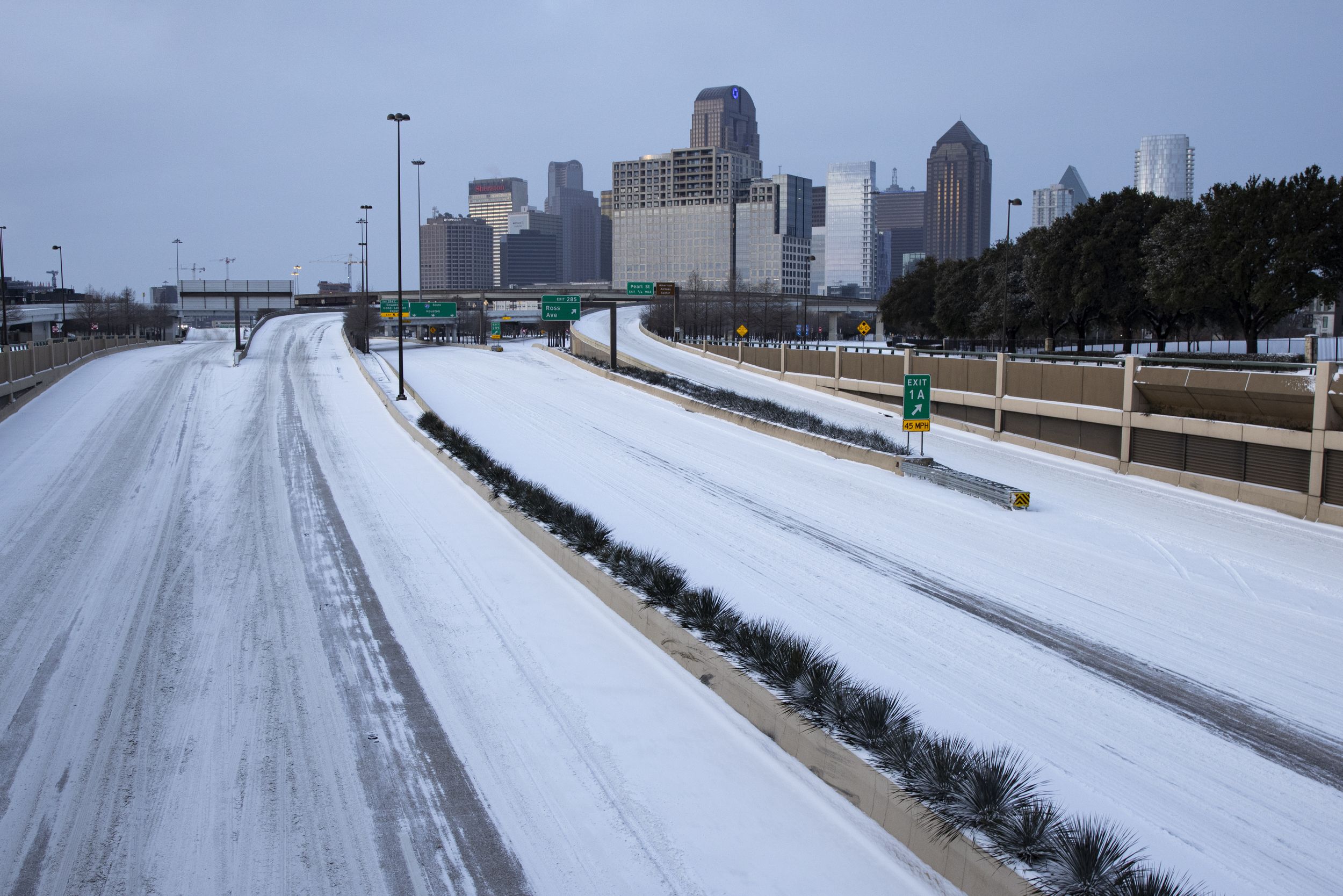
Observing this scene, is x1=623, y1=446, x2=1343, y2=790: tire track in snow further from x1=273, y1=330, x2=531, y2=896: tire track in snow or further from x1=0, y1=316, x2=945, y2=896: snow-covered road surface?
x1=273, y1=330, x2=531, y2=896: tire track in snow

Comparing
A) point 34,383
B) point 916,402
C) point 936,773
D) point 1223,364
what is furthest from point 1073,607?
point 34,383

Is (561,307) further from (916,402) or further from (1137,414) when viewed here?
(1137,414)

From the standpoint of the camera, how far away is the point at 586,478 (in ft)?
78.3

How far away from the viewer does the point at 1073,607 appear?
47.3 ft

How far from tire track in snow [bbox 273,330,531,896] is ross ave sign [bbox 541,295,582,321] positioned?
49.6 meters

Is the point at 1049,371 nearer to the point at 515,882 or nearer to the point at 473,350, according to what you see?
the point at 515,882

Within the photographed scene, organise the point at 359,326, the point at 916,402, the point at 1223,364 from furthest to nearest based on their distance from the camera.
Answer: the point at 359,326
the point at 916,402
the point at 1223,364

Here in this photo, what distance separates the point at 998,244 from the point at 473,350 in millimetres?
37545

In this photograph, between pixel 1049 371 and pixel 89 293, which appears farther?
pixel 89 293

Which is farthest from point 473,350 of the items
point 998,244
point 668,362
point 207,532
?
point 207,532

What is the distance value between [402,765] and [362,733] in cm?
89

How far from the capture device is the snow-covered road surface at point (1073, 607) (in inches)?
348

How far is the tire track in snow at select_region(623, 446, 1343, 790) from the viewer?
982cm

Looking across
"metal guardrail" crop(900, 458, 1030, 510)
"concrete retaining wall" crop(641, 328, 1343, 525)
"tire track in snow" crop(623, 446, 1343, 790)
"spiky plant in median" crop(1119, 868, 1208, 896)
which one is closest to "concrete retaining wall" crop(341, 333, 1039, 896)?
"spiky plant in median" crop(1119, 868, 1208, 896)
